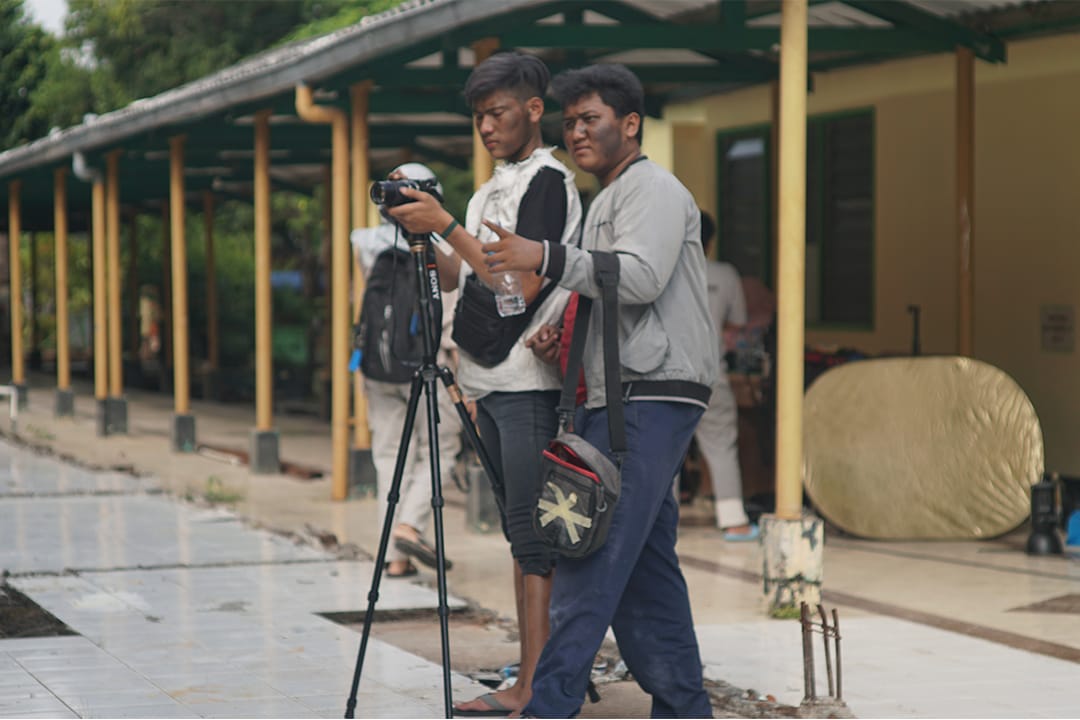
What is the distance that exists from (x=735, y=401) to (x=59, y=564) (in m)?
3.88

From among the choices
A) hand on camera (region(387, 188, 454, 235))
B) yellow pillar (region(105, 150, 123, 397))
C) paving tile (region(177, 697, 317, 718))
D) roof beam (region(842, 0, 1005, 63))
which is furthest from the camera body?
yellow pillar (region(105, 150, 123, 397))

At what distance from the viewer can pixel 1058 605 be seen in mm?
7332

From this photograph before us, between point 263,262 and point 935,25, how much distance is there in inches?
204

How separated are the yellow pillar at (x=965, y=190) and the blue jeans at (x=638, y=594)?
18.1ft

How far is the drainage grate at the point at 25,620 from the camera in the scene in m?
6.62

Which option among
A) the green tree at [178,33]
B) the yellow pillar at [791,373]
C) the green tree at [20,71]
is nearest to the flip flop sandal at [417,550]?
the yellow pillar at [791,373]

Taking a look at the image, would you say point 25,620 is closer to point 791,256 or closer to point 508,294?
point 508,294

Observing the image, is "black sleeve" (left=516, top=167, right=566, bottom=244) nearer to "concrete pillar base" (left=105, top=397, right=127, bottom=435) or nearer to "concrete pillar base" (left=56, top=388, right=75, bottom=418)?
"concrete pillar base" (left=105, top=397, right=127, bottom=435)

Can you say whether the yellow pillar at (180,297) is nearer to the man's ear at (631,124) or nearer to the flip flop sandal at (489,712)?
the flip flop sandal at (489,712)

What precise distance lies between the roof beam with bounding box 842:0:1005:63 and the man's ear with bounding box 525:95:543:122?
378 cm

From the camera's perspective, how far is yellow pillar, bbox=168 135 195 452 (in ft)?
46.5

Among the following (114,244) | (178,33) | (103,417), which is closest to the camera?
(114,244)

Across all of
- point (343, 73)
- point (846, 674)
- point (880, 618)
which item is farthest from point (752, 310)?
point (846, 674)

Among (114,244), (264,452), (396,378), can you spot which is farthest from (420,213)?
(114,244)
